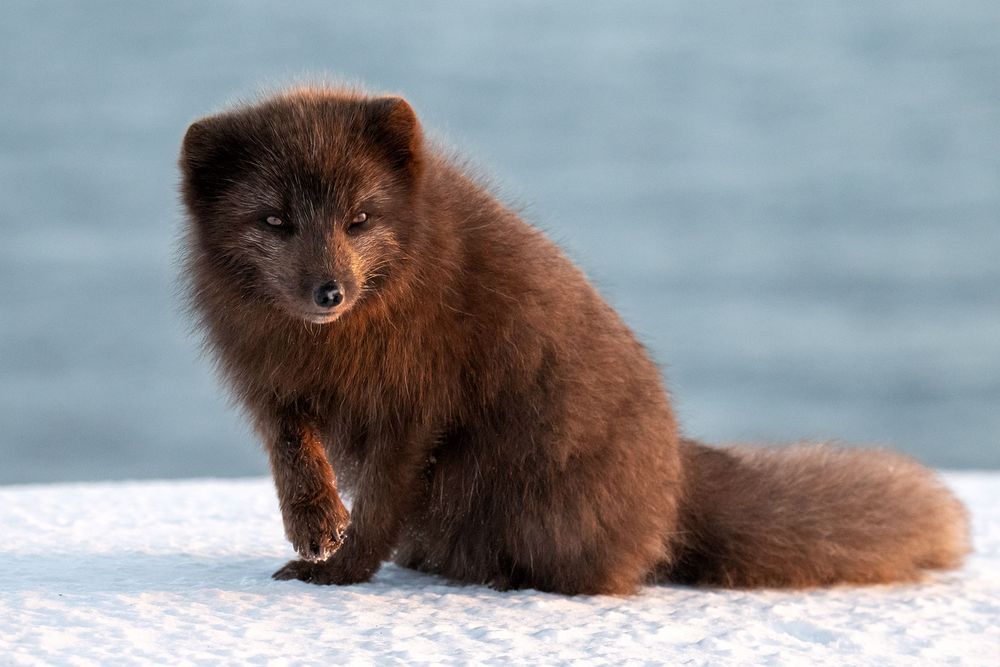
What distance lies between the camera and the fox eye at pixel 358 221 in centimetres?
525

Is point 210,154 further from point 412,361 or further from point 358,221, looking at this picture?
point 412,361

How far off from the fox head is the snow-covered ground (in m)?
1.20

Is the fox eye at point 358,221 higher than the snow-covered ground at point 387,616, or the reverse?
the fox eye at point 358,221

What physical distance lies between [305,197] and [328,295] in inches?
16.0

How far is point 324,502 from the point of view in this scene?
5562mm

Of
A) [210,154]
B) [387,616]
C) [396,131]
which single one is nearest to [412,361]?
[396,131]

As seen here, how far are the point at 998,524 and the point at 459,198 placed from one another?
5.04 m

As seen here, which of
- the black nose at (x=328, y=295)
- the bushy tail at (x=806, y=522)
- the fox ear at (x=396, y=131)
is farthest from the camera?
the bushy tail at (x=806, y=522)

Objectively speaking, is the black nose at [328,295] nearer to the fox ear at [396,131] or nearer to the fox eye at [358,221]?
the fox eye at [358,221]

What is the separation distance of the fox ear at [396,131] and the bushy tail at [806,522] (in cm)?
210

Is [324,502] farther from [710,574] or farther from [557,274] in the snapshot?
[710,574]

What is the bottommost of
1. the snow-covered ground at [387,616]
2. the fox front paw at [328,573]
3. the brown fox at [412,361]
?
the snow-covered ground at [387,616]

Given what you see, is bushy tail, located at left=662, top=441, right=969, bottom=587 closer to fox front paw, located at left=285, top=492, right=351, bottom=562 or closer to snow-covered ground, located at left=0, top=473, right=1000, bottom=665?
snow-covered ground, located at left=0, top=473, right=1000, bottom=665

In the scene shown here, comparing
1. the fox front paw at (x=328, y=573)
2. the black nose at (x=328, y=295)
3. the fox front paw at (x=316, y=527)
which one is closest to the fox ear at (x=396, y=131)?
the black nose at (x=328, y=295)
